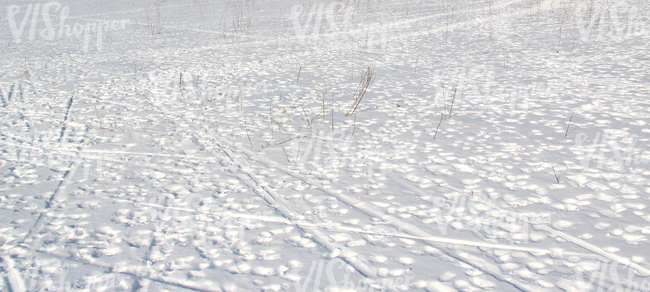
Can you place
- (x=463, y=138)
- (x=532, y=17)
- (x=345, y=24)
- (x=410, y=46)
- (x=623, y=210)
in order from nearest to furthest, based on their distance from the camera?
(x=623, y=210) < (x=463, y=138) < (x=410, y=46) < (x=532, y=17) < (x=345, y=24)

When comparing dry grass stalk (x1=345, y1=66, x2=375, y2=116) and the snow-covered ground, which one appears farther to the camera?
dry grass stalk (x1=345, y1=66, x2=375, y2=116)

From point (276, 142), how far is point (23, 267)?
1.21 meters

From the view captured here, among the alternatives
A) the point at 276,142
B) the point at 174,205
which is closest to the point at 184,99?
the point at 276,142

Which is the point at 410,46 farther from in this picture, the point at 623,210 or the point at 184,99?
the point at 623,210

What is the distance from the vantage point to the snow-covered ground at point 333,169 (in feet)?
4.30

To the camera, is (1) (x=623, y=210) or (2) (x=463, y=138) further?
(2) (x=463, y=138)

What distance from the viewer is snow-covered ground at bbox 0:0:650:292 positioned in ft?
4.30

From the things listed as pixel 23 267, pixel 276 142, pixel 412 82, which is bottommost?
pixel 23 267

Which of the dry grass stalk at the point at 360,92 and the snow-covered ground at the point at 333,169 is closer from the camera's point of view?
the snow-covered ground at the point at 333,169

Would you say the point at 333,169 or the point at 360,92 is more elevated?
the point at 360,92

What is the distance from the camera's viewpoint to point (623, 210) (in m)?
1.55

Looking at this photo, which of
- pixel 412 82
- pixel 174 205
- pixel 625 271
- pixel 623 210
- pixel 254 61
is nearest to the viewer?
pixel 625 271

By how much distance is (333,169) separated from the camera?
1938 mm

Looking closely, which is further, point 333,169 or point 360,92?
point 360,92
